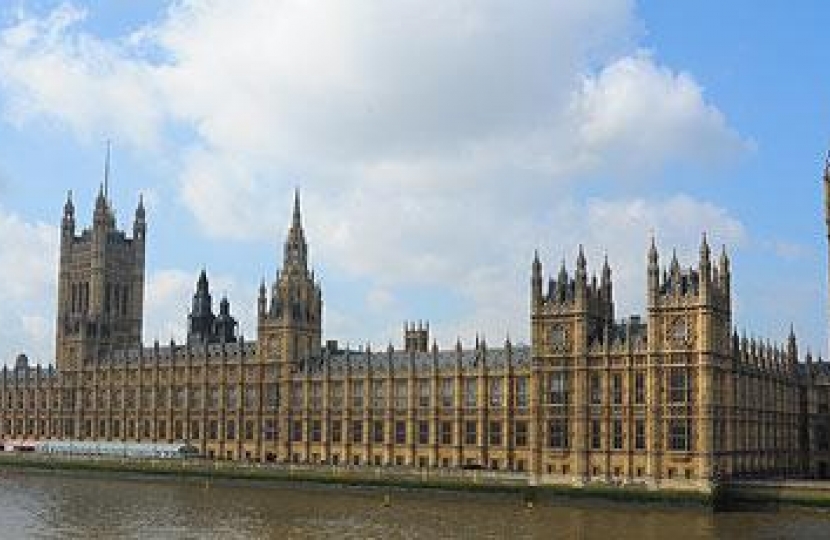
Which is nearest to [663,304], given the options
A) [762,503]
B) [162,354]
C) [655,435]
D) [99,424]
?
[655,435]

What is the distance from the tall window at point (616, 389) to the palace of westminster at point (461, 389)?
131 millimetres

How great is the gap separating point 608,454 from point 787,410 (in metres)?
31.4

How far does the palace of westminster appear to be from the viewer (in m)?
113

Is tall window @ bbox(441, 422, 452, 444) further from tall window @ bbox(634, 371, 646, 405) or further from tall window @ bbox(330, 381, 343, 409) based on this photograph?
tall window @ bbox(634, 371, 646, 405)

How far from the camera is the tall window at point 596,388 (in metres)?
118

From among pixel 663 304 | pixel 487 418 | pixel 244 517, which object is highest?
pixel 663 304

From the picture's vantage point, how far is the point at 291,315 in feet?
518

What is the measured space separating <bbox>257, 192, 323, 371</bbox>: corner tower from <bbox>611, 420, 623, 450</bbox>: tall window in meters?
53.7

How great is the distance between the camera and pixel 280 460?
150875 millimetres

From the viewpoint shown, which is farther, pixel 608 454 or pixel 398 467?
pixel 398 467

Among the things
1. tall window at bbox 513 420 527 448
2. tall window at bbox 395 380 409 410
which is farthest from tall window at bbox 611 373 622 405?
tall window at bbox 395 380 409 410

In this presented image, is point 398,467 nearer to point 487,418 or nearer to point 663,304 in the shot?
point 487,418

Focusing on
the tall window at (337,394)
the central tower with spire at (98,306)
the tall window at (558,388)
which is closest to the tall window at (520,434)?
the tall window at (558,388)

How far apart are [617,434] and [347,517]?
32355 millimetres
